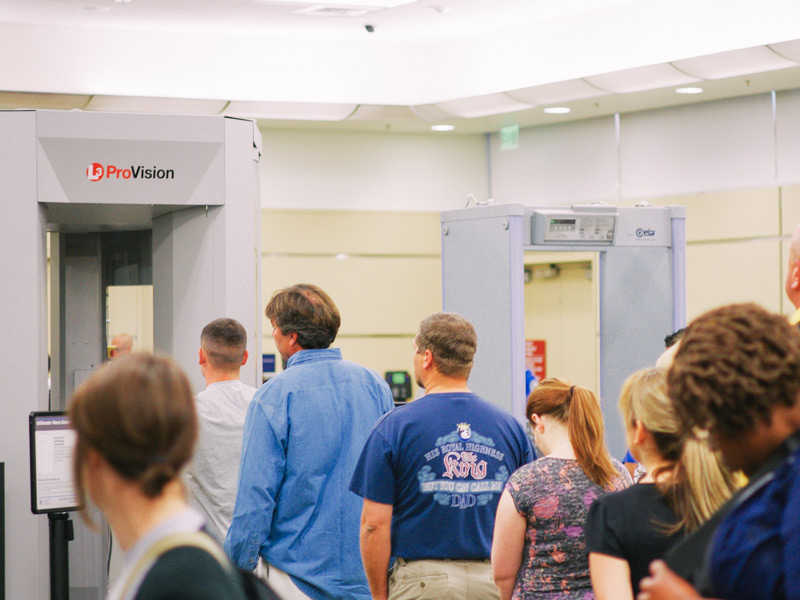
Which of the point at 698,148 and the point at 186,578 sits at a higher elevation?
the point at 698,148

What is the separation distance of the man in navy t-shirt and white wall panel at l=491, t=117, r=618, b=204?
5.58 meters

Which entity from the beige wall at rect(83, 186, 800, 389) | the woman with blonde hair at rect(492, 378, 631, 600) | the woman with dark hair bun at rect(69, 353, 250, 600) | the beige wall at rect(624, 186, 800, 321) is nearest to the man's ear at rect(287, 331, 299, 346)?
the woman with blonde hair at rect(492, 378, 631, 600)

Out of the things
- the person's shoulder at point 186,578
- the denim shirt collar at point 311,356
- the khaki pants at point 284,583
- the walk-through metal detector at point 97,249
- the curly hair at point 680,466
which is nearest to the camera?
the person's shoulder at point 186,578

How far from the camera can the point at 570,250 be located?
4.38 m

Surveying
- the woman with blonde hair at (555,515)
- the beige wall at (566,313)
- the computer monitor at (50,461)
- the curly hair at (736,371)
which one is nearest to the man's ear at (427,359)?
the woman with blonde hair at (555,515)

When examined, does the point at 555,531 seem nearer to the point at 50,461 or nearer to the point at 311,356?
the point at 311,356

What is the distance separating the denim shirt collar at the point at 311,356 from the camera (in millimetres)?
2982

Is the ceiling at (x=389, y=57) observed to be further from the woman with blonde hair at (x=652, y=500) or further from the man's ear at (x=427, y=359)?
the woman with blonde hair at (x=652, y=500)

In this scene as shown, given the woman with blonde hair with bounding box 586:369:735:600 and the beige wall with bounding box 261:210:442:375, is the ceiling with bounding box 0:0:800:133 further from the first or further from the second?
the woman with blonde hair with bounding box 586:369:735:600

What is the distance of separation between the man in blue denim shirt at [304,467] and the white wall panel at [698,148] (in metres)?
5.13

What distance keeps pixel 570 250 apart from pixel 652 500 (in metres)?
2.66

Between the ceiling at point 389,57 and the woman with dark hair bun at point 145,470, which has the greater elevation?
the ceiling at point 389,57

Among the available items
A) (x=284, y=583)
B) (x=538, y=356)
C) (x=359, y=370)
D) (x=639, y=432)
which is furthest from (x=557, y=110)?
(x=639, y=432)

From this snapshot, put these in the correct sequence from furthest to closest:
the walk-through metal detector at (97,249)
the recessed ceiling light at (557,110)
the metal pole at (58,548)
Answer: the recessed ceiling light at (557,110) < the walk-through metal detector at (97,249) < the metal pole at (58,548)
